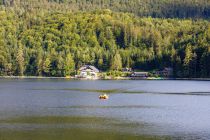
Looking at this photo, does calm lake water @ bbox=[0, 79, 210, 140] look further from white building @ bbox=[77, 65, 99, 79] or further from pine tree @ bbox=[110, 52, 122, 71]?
pine tree @ bbox=[110, 52, 122, 71]

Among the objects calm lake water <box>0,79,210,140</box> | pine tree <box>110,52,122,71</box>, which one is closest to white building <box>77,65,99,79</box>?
pine tree <box>110,52,122,71</box>

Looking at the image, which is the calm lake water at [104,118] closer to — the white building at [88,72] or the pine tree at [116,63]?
the white building at [88,72]

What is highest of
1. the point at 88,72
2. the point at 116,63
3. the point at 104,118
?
the point at 116,63

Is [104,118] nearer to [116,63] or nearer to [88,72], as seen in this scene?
[88,72]

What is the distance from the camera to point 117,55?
604 feet

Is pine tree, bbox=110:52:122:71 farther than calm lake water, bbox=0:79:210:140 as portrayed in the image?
Yes

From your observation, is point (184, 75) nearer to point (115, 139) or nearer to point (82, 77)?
point (82, 77)

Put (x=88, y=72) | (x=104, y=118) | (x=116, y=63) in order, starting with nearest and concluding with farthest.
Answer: (x=104, y=118) < (x=88, y=72) < (x=116, y=63)

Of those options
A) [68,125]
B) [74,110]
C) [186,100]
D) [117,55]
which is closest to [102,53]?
[117,55]

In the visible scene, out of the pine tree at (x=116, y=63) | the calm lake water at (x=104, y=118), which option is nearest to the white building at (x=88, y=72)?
the pine tree at (x=116, y=63)

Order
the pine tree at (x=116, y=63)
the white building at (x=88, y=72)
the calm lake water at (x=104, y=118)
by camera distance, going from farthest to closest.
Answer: the pine tree at (x=116, y=63)
the white building at (x=88, y=72)
the calm lake water at (x=104, y=118)

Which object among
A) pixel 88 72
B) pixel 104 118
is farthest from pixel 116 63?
pixel 104 118

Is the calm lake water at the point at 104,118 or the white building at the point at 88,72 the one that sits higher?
the calm lake water at the point at 104,118

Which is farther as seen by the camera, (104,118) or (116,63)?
(116,63)
